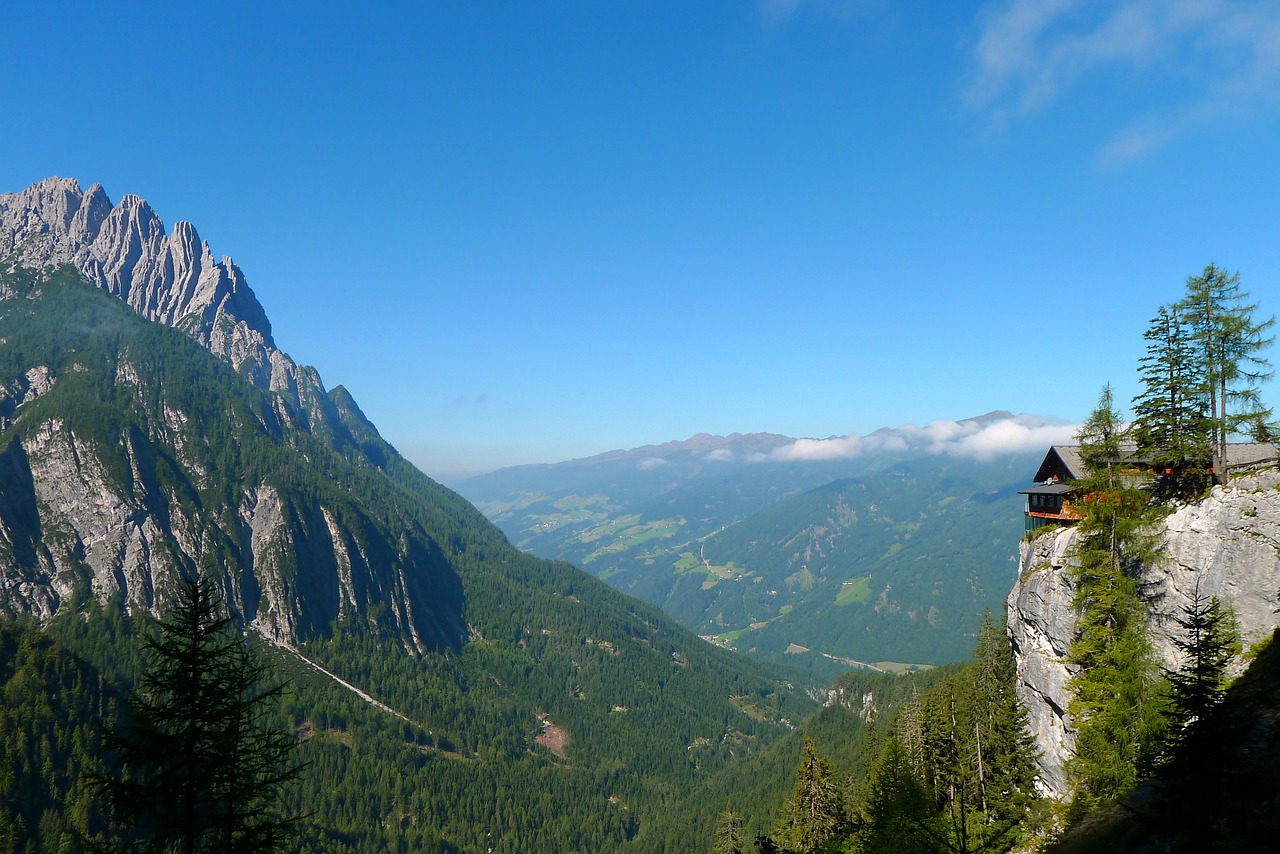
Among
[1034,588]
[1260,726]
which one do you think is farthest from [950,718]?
[1260,726]

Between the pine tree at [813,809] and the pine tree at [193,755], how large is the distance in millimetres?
45927

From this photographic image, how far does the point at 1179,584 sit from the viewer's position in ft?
135

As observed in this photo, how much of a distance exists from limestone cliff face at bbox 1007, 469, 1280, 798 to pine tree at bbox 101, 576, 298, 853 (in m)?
45.7

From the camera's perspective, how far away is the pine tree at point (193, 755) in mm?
20719

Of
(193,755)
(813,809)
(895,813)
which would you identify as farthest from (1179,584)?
(193,755)

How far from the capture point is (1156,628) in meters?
41.5

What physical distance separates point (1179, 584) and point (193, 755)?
173 feet

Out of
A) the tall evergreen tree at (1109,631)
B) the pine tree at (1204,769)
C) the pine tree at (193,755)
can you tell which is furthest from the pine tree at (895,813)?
the pine tree at (193,755)

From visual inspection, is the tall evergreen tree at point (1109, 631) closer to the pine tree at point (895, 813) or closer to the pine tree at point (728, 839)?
the pine tree at point (895, 813)

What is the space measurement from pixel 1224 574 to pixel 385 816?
20290cm

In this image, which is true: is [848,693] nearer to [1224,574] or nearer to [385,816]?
[385,816]

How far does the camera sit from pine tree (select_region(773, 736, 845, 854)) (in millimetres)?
55812

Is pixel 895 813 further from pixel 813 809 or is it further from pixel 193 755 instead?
pixel 193 755

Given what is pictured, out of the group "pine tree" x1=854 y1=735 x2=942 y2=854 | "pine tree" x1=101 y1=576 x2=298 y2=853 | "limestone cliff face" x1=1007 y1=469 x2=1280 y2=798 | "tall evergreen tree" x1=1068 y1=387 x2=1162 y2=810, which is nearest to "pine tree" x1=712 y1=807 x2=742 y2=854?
"pine tree" x1=854 y1=735 x2=942 y2=854
